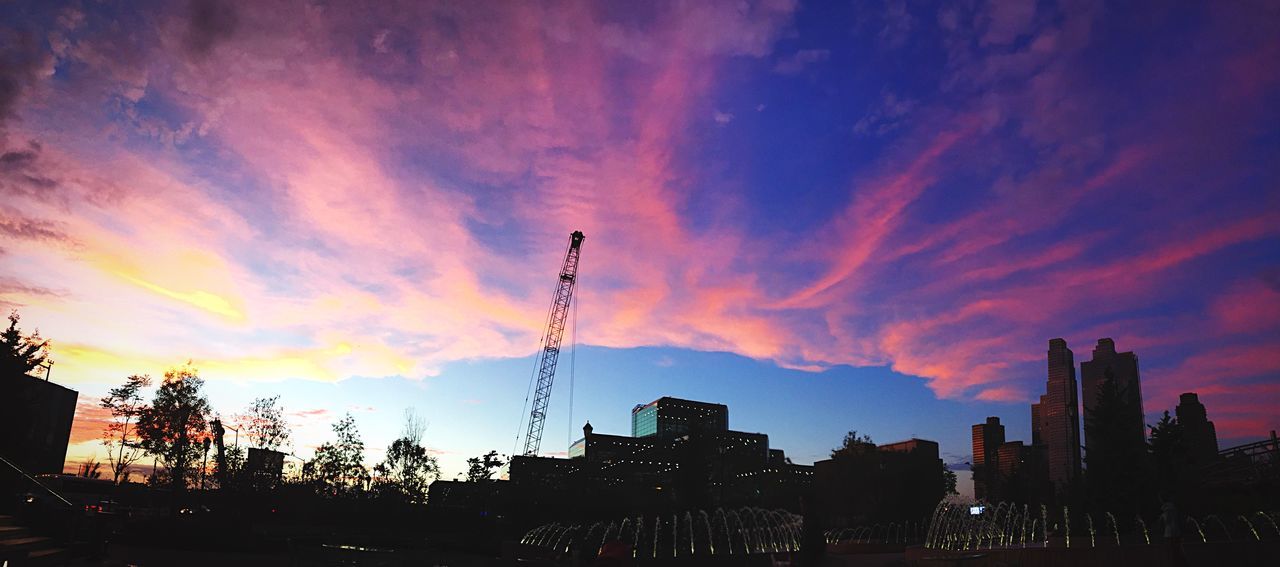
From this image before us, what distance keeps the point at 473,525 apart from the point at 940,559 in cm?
5304

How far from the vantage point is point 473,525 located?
64.8 meters

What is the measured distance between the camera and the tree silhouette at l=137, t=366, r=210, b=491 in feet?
189

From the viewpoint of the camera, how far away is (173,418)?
5806 cm

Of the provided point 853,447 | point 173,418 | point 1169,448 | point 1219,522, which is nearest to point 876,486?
point 853,447

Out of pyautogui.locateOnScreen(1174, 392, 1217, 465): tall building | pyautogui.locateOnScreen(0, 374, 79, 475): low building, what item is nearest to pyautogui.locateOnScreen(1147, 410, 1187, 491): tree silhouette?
pyautogui.locateOnScreen(1174, 392, 1217, 465): tall building

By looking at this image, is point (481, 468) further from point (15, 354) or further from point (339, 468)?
point (15, 354)

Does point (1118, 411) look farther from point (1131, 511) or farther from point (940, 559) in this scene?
point (940, 559)

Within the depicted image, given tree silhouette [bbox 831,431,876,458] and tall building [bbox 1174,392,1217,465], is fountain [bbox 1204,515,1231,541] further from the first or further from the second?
tree silhouette [bbox 831,431,876,458]

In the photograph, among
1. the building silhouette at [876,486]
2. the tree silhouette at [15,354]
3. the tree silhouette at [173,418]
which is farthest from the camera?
the building silhouette at [876,486]

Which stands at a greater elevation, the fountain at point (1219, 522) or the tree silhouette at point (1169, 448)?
the tree silhouette at point (1169, 448)

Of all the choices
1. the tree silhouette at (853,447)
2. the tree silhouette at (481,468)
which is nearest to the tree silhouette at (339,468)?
the tree silhouette at (481,468)

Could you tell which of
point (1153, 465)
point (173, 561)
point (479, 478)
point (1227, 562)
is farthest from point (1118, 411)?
point (479, 478)

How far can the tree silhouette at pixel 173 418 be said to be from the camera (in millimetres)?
57656

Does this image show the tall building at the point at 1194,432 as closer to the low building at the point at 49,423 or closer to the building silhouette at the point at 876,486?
the building silhouette at the point at 876,486
